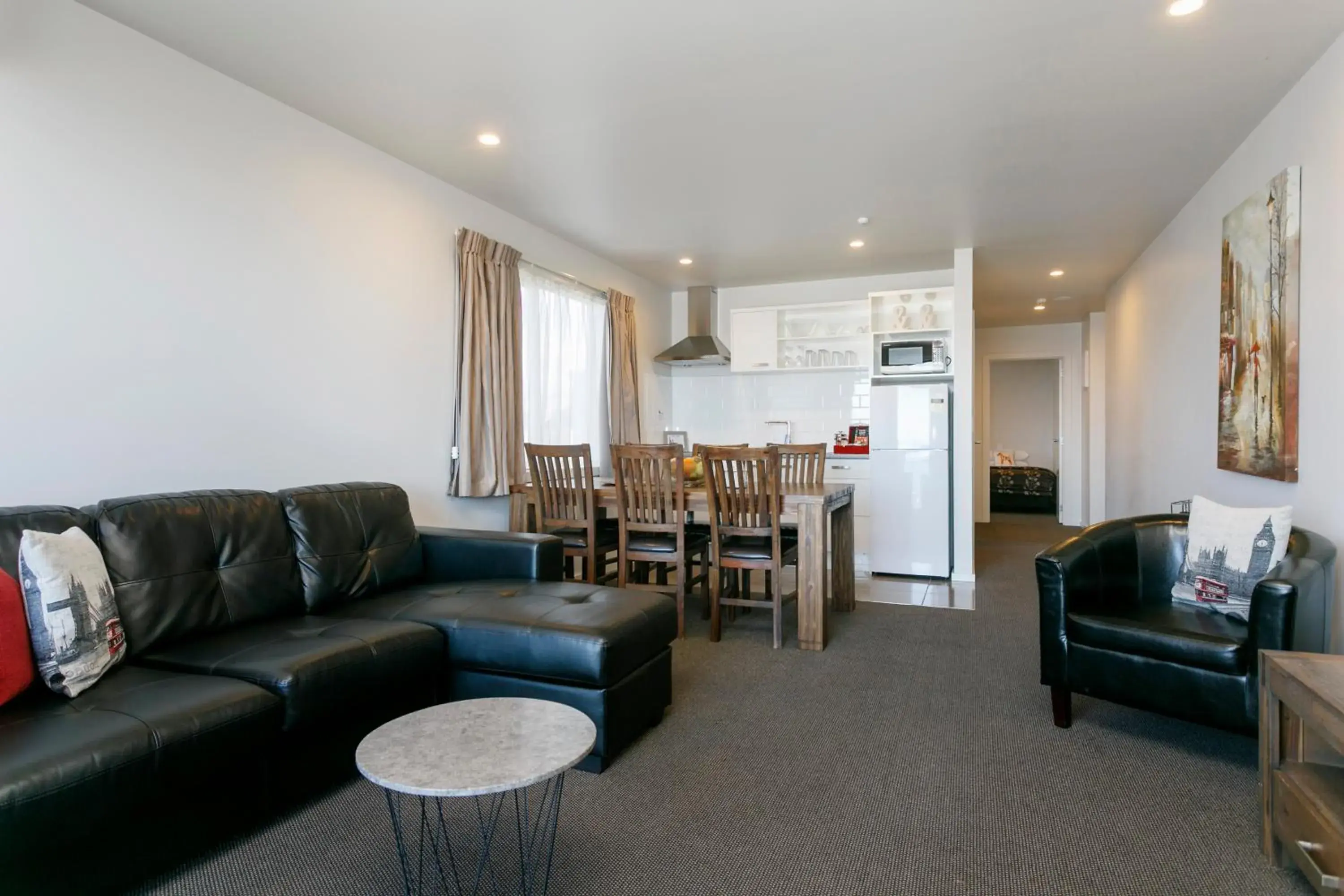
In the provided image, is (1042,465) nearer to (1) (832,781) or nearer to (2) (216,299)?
(1) (832,781)

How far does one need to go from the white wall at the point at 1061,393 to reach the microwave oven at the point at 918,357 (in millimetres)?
3278

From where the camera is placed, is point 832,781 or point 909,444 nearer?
point 832,781

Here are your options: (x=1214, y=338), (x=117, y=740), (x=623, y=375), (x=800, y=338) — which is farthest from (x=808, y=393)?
(x=117, y=740)

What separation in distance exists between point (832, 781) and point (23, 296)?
295 cm

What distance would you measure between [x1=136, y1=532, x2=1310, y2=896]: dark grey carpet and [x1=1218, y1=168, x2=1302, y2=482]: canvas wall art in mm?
1285

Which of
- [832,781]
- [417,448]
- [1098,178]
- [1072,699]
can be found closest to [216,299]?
[417,448]

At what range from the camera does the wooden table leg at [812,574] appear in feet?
11.8

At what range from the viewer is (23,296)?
86.6 inches

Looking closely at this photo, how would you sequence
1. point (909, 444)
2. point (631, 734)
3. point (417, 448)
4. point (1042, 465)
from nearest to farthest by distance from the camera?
point (631, 734) → point (417, 448) → point (909, 444) → point (1042, 465)

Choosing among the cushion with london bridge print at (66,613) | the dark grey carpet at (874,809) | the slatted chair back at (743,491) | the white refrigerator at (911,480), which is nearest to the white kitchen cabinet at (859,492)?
the white refrigerator at (911,480)

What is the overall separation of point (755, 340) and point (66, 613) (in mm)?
5339

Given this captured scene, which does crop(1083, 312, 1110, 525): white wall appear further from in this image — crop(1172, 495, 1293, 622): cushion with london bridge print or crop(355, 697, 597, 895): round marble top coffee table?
crop(355, 697, 597, 895): round marble top coffee table

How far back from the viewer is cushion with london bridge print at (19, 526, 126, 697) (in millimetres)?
1757

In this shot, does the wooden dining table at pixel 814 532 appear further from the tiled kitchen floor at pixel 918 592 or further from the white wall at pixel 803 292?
the white wall at pixel 803 292
